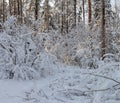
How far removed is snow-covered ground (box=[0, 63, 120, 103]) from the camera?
4428 mm

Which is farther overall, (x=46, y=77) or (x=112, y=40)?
(x=112, y=40)

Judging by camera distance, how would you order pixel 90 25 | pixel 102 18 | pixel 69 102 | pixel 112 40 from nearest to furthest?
pixel 69 102 → pixel 102 18 → pixel 112 40 → pixel 90 25

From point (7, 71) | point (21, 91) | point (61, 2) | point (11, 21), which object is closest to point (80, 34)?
point (11, 21)

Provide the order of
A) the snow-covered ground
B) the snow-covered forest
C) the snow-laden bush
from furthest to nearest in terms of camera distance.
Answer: the snow-laden bush
the snow-covered forest
the snow-covered ground

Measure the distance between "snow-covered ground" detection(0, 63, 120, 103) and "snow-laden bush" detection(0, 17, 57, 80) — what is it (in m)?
0.76

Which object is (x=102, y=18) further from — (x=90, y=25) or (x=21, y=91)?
(x=21, y=91)

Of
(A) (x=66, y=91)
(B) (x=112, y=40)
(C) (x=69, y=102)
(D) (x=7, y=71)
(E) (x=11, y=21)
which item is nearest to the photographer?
(C) (x=69, y=102)

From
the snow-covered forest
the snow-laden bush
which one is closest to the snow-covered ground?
the snow-covered forest

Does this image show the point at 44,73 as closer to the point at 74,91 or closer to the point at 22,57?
the point at 22,57

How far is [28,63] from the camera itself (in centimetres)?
684

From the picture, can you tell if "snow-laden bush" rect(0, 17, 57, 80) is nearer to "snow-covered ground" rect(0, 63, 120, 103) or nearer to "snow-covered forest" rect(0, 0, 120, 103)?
"snow-covered forest" rect(0, 0, 120, 103)

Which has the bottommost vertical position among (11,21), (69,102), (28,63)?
(69,102)

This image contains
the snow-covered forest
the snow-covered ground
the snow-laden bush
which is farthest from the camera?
the snow-laden bush

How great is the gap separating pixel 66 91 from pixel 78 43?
7690 millimetres
